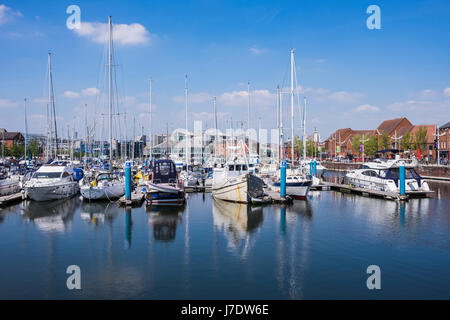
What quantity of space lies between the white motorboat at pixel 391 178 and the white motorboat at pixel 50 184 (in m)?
34.7

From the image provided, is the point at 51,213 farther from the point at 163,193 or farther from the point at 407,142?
the point at 407,142

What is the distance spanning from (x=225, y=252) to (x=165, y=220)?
979 cm

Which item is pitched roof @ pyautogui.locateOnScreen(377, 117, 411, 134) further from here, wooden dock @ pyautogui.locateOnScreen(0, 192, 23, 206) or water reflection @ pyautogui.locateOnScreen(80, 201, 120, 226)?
wooden dock @ pyautogui.locateOnScreen(0, 192, 23, 206)

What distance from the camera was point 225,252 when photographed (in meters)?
19.3

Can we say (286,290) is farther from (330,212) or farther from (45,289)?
(330,212)

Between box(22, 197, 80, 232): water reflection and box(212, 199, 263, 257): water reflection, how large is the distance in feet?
36.6

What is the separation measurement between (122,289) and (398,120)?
110 meters

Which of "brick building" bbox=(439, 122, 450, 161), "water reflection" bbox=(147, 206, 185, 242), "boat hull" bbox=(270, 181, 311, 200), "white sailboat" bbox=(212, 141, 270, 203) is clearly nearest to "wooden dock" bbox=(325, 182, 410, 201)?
"boat hull" bbox=(270, 181, 311, 200)

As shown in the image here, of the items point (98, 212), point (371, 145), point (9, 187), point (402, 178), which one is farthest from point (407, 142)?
point (9, 187)

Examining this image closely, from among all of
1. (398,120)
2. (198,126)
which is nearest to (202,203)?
(198,126)

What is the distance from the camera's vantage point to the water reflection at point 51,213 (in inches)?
1016

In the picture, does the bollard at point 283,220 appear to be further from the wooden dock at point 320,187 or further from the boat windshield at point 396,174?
the wooden dock at point 320,187

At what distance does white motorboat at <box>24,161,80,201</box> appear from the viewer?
34906 millimetres

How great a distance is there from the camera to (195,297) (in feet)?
44.9
